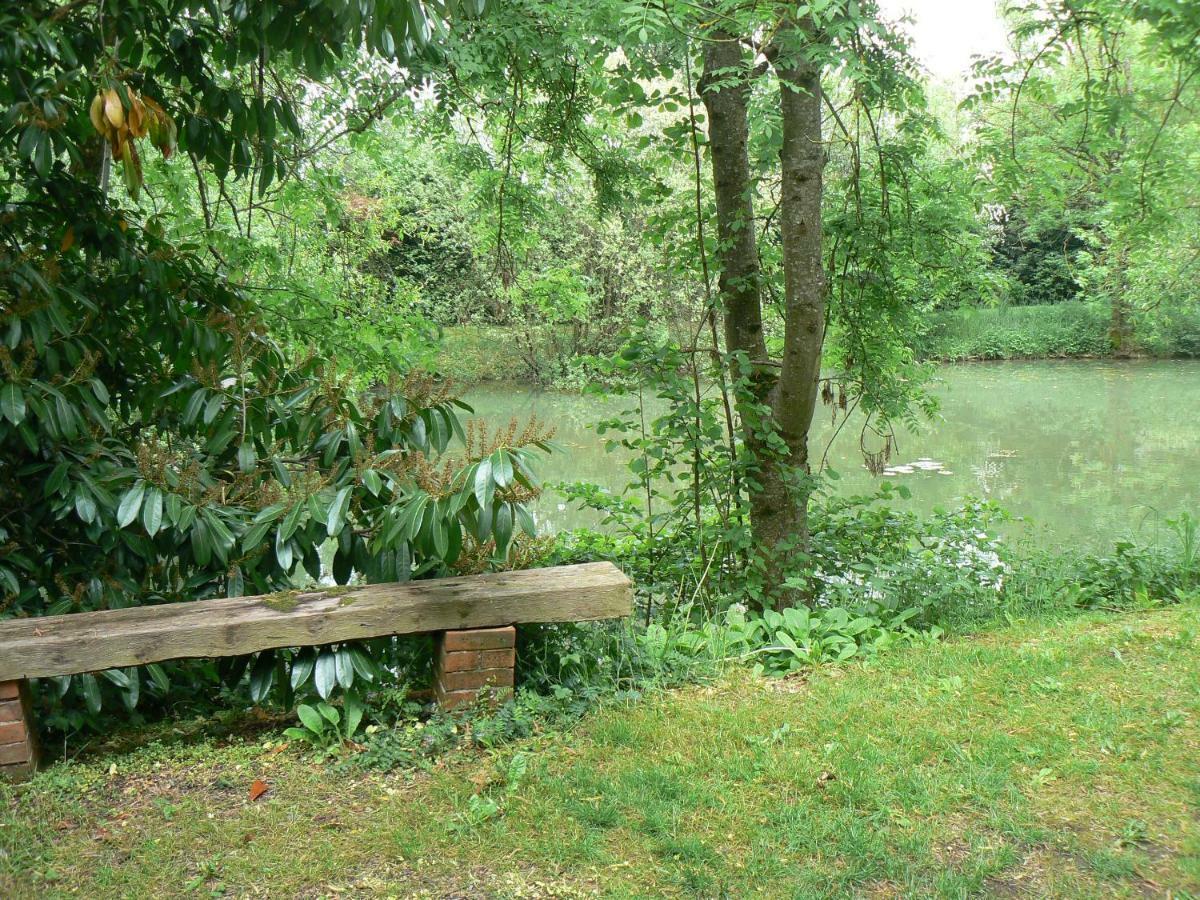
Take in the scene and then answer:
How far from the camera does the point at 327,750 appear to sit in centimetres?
308

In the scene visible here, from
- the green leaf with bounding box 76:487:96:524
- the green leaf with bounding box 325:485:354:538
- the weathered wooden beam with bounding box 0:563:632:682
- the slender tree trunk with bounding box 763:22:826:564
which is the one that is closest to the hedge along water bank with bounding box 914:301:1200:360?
the slender tree trunk with bounding box 763:22:826:564

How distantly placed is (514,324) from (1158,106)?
47.6 feet

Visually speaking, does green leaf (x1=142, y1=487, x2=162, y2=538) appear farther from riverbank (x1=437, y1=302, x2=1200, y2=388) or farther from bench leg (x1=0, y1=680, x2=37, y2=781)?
riverbank (x1=437, y1=302, x2=1200, y2=388)

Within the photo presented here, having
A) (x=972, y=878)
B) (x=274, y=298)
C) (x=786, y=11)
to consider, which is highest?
(x=786, y=11)

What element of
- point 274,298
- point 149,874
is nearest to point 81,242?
point 274,298

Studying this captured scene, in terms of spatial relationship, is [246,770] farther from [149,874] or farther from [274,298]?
[274,298]

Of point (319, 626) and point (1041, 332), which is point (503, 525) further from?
point (1041, 332)

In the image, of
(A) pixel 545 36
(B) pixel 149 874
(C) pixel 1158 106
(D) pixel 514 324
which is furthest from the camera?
(D) pixel 514 324

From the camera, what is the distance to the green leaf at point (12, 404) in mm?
2996

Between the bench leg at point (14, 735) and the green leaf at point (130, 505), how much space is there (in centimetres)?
58

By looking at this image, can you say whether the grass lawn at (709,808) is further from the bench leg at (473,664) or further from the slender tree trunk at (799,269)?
the slender tree trunk at (799,269)

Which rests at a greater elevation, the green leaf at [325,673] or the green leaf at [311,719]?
the green leaf at [325,673]

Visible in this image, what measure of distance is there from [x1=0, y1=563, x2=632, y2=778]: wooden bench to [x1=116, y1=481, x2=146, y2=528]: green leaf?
30cm

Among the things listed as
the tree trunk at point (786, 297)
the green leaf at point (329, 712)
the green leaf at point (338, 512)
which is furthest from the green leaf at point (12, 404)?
the tree trunk at point (786, 297)
